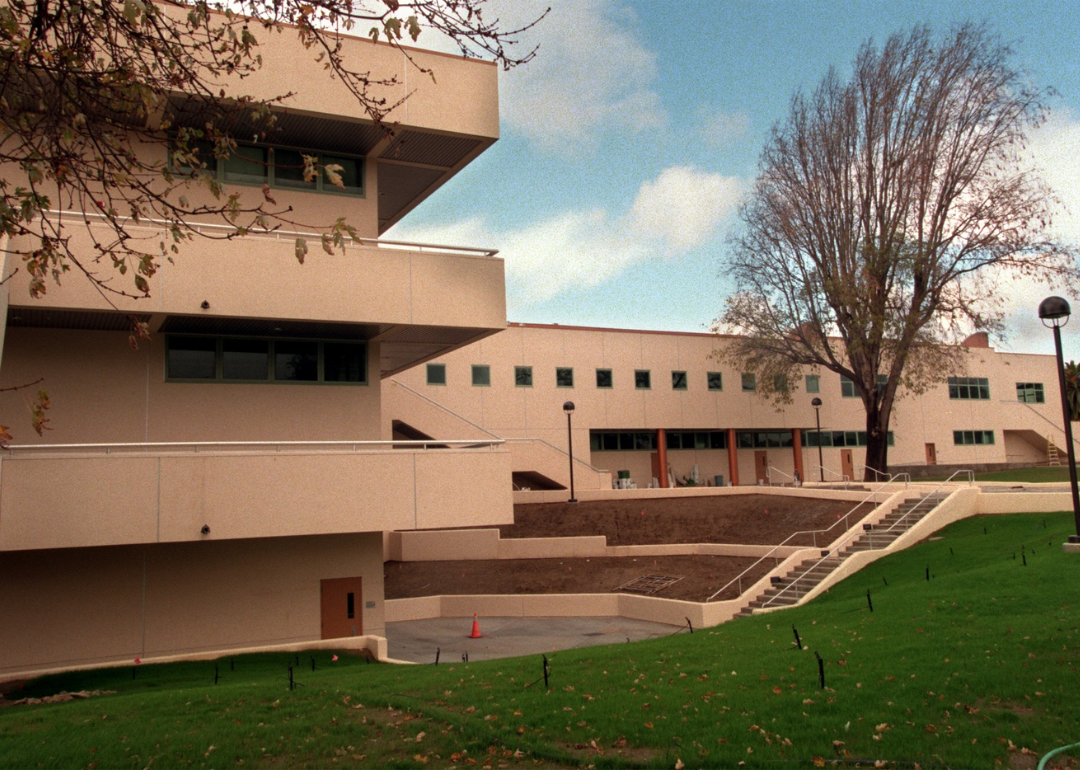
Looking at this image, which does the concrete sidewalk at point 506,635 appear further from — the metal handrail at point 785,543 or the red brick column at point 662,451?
the red brick column at point 662,451

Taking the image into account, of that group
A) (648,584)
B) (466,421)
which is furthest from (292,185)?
(466,421)

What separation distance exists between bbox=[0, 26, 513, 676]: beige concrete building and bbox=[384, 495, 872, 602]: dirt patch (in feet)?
34.2

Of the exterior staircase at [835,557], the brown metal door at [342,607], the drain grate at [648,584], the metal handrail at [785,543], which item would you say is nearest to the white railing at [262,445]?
the brown metal door at [342,607]

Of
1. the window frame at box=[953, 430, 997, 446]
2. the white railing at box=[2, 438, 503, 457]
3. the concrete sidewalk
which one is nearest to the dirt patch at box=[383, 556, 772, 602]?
the concrete sidewalk

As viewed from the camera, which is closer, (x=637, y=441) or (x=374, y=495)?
(x=374, y=495)

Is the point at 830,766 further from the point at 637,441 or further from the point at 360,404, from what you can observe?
the point at 637,441

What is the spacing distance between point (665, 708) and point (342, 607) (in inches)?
438

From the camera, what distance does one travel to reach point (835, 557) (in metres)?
26.3

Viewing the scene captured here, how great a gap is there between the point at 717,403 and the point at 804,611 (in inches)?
1042

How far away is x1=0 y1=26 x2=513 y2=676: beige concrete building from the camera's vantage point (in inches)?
599

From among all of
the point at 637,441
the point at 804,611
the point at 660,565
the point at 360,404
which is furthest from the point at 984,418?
the point at 360,404

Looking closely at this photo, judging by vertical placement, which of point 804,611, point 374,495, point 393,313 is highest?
point 393,313

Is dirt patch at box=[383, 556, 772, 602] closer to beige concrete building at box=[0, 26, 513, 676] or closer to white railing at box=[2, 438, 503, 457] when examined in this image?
beige concrete building at box=[0, 26, 513, 676]

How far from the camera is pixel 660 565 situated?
2962 centimetres
